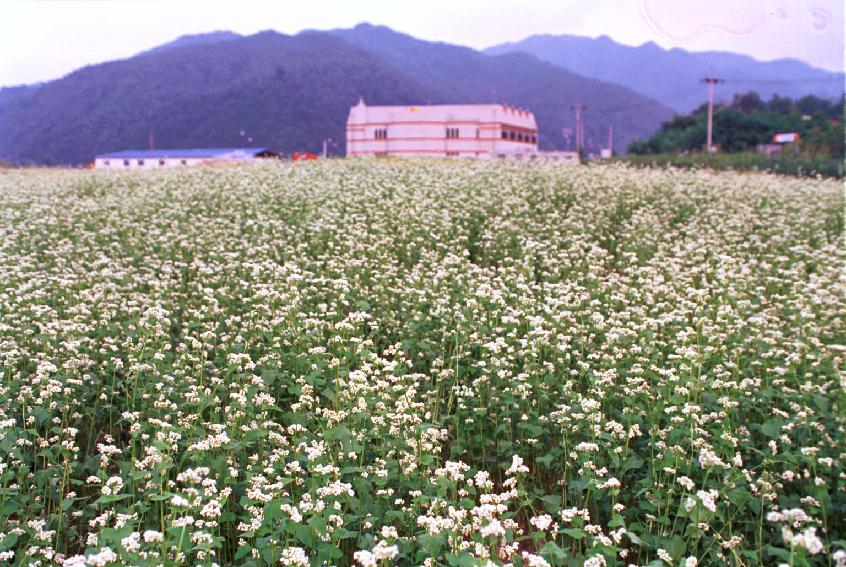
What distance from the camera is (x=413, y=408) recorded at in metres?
5.23

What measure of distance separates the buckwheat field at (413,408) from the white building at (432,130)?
86.1 meters

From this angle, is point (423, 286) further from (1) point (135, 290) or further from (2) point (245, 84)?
(2) point (245, 84)

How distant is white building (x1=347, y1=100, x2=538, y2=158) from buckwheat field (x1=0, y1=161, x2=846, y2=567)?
86072mm

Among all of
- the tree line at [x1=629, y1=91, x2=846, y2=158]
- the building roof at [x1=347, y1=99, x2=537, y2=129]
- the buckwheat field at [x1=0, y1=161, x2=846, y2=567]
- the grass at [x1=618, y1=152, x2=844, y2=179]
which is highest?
the building roof at [x1=347, y1=99, x2=537, y2=129]

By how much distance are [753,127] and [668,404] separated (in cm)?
8015

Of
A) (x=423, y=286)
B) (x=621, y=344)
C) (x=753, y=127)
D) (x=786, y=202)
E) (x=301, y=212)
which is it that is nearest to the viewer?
(x=621, y=344)

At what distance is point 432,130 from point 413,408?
93538 millimetres

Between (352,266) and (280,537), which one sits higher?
(352,266)

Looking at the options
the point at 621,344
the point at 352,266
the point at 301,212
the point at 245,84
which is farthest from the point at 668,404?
the point at 245,84

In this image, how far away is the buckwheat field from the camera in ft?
13.0

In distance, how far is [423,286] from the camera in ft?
28.5

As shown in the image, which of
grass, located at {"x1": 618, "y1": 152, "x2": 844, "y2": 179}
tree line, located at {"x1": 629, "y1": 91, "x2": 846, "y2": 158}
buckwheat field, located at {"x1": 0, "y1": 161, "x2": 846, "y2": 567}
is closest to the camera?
buckwheat field, located at {"x1": 0, "y1": 161, "x2": 846, "y2": 567}

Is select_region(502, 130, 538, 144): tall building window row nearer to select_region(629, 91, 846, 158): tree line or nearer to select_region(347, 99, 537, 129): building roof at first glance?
select_region(347, 99, 537, 129): building roof

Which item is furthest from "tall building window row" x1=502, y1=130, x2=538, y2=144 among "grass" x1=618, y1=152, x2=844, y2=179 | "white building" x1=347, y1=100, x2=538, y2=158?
"grass" x1=618, y1=152, x2=844, y2=179
